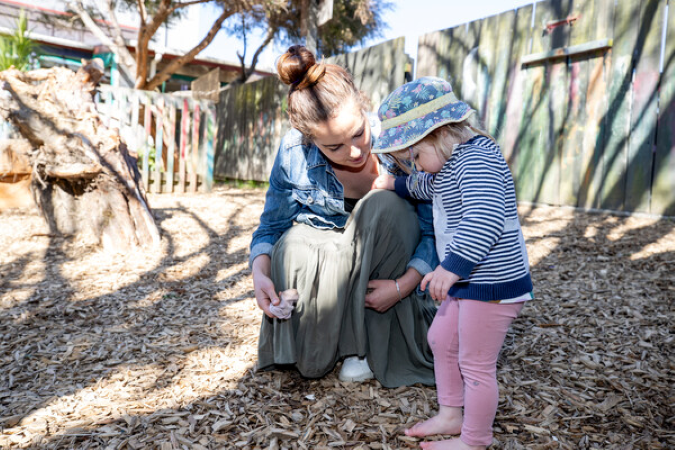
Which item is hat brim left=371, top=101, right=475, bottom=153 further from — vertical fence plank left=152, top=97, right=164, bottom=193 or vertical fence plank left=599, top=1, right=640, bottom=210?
vertical fence plank left=152, top=97, right=164, bottom=193

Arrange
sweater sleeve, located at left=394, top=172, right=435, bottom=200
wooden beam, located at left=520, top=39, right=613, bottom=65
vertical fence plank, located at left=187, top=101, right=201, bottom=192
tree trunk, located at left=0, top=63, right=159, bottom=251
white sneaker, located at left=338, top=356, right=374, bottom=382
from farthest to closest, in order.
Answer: vertical fence plank, located at left=187, top=101, right=201, bottom=192
wooden beam, located at left=520, top=39, right=613, bottom=65
tree trunk, located at left=0, top=63, right=159, bottom=251
white sneaker, located at left=338, top=356, right=374, bottom=382
sweater sleeve, located at left=394, top=172, right=435, bottom=200

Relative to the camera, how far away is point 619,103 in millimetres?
4258

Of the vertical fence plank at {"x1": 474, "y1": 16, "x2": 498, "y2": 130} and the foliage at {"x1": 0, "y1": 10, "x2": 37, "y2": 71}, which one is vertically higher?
the foliage at {"x1": 0, "y1": 10, "x2": 37, "y2": 71}

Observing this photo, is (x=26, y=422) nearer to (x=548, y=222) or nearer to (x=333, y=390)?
(x=333, y=390)

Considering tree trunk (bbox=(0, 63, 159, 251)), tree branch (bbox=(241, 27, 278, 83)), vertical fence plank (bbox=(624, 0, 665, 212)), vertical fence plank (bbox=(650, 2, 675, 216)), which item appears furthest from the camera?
tree branch (bbox=(241, 27, 278, 83))

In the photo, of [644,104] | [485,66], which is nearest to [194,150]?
[485,66]

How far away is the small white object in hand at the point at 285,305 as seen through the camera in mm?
1948

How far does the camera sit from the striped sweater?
1502 millimetres

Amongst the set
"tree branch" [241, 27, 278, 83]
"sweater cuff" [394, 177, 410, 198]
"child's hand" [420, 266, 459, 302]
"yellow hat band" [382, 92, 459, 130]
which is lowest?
"child's hand" [420, 266, 459, 302]

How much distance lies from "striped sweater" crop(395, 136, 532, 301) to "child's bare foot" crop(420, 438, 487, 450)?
47 cm

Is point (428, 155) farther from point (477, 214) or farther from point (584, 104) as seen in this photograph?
point (584, 104)

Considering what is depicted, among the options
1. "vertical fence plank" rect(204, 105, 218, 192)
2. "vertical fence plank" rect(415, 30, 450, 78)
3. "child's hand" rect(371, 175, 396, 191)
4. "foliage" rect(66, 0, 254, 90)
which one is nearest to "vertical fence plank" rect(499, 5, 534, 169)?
"vertical fence plank" rect(415, 30, 450, 78)

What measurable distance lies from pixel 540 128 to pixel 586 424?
355 centimetres

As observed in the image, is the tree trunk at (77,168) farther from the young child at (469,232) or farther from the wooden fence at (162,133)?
the young child at (469,232)
